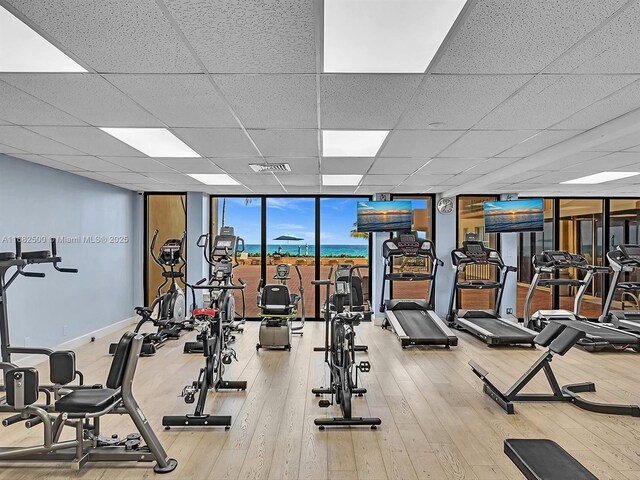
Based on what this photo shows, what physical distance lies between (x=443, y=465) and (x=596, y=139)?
2908 mm

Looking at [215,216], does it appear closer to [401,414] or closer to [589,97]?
[401,414]

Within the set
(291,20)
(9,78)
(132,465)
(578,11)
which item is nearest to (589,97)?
(578,11)

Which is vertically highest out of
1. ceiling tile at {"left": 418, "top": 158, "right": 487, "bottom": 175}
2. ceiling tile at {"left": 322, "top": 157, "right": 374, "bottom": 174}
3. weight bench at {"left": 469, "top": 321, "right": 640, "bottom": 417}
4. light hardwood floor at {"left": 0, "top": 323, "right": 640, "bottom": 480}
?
ceiling tile at {"left": 418, "top": 158, "right": 487, "bottom": 175}

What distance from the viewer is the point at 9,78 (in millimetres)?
2768

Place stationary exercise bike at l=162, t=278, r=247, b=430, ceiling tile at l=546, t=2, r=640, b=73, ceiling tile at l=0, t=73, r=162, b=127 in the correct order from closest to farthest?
1. ceiling tile at l=546, t=2, r=640, b=73
2. ceiling tile at l=0, t=73, r=162, b=127
3. stationary exercise bike at l=162, t=278, r=247, b=430

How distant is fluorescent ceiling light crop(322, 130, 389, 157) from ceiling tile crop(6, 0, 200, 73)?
69.5 inches

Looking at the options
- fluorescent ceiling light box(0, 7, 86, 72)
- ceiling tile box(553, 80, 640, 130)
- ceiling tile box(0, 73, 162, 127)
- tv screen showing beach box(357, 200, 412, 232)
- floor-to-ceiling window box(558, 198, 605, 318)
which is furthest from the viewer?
floor-to-ceiling window box(558, 198, 605, 318)

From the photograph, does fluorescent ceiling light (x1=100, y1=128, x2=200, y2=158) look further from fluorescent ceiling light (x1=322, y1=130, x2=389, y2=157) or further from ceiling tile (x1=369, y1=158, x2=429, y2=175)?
ceiling tile (x1=369, y1=158, x2=429, y2=175)

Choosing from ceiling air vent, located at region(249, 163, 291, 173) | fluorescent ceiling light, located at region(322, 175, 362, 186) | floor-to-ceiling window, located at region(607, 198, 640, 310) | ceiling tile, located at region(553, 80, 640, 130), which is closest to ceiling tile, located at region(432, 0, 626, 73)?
ceiling tile, located at region(553, 80, 640, 130)

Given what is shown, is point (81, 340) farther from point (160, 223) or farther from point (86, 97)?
point (86, 97)

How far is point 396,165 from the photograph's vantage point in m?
5.65

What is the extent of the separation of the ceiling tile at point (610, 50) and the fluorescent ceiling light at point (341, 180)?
13.4 feet

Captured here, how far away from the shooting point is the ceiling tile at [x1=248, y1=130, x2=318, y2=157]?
4.08 meters

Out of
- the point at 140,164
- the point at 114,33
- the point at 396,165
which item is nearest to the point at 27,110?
the point at 114,33
